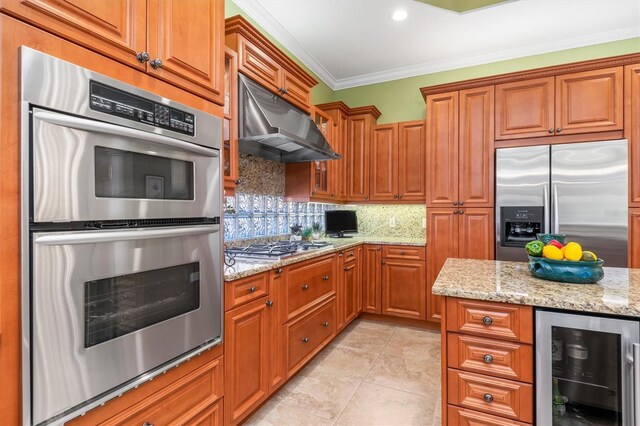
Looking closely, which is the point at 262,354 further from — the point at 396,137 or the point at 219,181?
the point at 396,137

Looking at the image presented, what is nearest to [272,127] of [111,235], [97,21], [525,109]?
[97,21]

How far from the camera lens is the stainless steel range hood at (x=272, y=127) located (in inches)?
86.7

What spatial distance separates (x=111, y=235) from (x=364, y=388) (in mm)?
2015

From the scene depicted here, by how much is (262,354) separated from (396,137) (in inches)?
117

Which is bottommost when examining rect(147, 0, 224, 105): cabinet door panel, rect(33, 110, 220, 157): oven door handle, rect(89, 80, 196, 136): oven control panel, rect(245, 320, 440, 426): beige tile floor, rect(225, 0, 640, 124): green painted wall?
rect(245, 320, 440, 426): beige tile floor

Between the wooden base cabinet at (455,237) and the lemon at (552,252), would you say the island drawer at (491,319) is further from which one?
the wooden base cabinet at (455,237)

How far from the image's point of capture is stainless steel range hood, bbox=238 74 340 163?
7.23 feet

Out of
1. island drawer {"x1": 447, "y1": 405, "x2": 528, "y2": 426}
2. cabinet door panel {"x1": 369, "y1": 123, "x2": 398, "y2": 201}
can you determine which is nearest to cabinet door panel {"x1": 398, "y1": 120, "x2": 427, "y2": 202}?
cabinet door panel {"x1": 369, "y1": 123, "x2": 398, "y2": 201}

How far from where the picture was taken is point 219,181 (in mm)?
1611

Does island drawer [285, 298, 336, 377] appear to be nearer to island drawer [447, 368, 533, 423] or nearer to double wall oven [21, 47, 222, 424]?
double wall oven [21, 47, 222, 424]

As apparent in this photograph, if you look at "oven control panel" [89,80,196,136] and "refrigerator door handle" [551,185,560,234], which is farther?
"refrigerator door handle" [551,185,560,234]

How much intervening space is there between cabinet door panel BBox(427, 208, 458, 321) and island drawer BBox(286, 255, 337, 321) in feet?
3.78

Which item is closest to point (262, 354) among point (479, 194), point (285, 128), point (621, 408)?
point (285, 128)

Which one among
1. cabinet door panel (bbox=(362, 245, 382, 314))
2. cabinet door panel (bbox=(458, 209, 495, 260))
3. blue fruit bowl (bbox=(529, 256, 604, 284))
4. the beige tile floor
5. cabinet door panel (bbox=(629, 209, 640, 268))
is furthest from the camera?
cabinet door panel (bbox=(362, 245, 382, 314))
